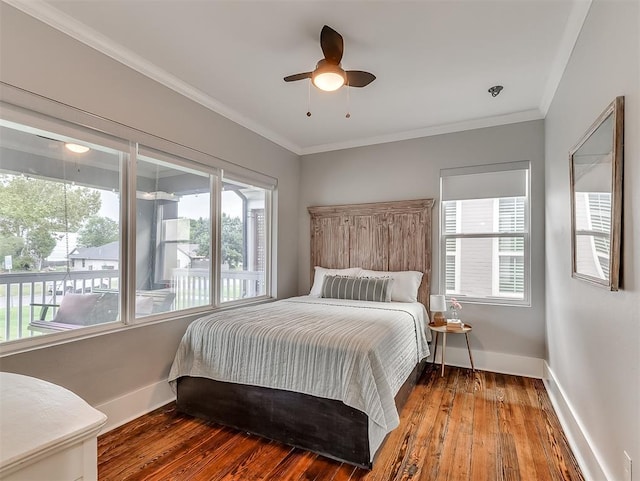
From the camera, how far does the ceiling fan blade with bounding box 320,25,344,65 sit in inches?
85.5

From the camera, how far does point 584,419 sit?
1990mm

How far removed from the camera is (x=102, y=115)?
92.9 inches

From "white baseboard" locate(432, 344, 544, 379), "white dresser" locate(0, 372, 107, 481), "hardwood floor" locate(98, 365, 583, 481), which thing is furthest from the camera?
"white baseboard" locate(432, 344, 544, 379)

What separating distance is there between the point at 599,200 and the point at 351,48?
1.83 m

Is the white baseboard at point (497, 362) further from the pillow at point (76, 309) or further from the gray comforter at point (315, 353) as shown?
the pillow at point (76, 309)

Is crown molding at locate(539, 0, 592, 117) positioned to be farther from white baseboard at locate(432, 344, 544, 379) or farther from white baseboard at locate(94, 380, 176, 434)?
white baseboard at locate(94, 380, 176, 434)

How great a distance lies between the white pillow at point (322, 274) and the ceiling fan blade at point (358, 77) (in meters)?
2.28

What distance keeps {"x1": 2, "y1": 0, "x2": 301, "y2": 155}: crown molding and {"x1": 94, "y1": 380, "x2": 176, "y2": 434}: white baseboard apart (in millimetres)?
2479

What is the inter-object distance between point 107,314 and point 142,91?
5.69 feet

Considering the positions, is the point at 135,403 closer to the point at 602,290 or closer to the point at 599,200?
the point at 602,290

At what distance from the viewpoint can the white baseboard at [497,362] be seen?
11.3 ft

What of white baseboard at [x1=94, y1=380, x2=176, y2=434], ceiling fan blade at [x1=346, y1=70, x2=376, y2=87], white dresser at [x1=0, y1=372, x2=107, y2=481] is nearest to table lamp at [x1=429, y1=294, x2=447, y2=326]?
ceiling fan blade at [x1=346, y1=70, x2=376, y2=87]

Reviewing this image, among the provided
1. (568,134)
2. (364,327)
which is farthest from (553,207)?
(364,327)

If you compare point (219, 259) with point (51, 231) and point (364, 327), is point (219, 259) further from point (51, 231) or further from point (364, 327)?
point (364, 327)
